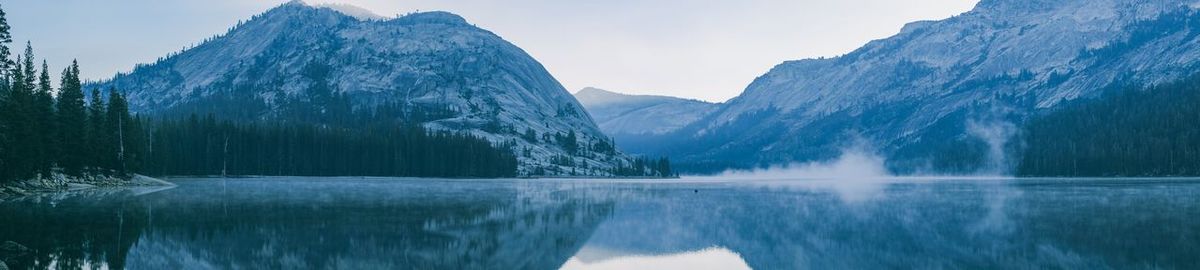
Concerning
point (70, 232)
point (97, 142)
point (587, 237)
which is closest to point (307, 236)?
point (70, 232)

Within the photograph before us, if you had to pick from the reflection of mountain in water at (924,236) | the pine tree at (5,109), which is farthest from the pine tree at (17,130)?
the reflection of mountain in water at (924,236)

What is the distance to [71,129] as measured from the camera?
343 feet

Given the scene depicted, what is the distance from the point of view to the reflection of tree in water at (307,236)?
35531mm

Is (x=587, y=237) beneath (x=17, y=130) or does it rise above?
beneath

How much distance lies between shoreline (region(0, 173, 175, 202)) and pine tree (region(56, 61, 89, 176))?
1620 millimetres

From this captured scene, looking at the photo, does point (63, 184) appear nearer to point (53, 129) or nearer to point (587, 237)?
point (53, 129)

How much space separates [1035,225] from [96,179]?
347 ft

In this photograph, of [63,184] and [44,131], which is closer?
[44,131]

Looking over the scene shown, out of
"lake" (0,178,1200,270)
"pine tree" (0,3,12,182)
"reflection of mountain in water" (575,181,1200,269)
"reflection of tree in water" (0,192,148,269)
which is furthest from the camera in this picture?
"pine tree" (0,3,12,182)

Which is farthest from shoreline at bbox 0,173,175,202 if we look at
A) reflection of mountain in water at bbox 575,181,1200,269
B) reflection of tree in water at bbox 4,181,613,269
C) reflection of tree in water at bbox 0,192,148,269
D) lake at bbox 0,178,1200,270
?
reflection of mountain in water at bbox 575,181,1200,269

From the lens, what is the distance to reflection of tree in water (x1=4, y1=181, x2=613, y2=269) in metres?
35.5

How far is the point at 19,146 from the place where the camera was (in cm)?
8338

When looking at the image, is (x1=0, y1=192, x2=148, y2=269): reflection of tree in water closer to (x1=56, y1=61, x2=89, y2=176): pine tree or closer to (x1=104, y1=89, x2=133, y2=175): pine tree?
(x1=56, y1=61, x2=89, y2=176): pine tree

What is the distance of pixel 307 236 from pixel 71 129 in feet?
249
